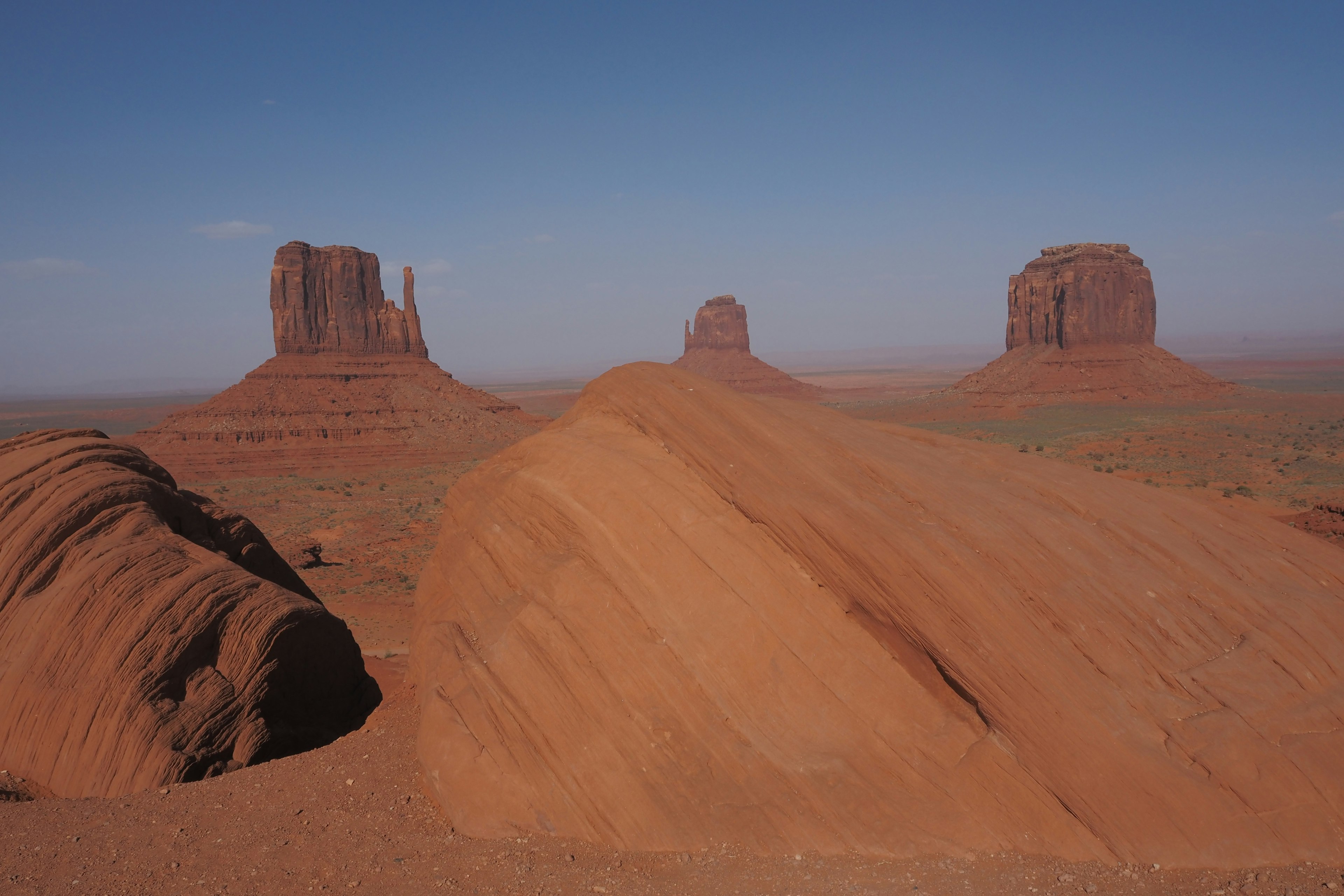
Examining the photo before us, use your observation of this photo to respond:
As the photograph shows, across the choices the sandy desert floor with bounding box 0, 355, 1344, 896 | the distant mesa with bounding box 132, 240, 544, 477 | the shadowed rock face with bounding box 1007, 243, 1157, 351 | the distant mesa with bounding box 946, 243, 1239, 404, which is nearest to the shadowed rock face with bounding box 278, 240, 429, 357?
the distant mesa with bounding box 132, 240, 544, 477

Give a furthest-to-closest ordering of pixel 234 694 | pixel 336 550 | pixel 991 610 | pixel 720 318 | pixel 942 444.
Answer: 1. pixel 720 318
2. pixel 336 550
3. pixel 942 444
4. pixel 234 694
5. pixel 991 610

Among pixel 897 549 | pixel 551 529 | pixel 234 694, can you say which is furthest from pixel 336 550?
pixel 897 549

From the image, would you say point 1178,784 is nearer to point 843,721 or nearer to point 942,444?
point 843,721

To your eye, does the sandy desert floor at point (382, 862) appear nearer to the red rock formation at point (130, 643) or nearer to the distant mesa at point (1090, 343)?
the red rock formation at point (130, 643)

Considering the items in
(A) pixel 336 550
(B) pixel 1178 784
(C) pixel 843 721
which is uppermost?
(C) pixel 843 721

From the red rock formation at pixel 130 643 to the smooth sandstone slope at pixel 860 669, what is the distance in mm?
2457

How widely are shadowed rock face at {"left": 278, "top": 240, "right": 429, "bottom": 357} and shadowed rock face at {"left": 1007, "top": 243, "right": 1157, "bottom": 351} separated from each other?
79.0 metres

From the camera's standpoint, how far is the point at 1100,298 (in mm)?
96500

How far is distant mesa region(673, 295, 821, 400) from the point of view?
143750 millimetres

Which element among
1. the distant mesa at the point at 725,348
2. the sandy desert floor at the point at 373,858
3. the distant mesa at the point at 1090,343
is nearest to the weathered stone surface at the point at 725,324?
the distant mesa at the point at 725,348

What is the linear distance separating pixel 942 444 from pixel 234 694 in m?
10.0

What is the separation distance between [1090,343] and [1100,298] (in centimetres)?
562

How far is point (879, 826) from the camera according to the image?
20.4ft

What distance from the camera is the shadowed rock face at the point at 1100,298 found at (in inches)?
3799
